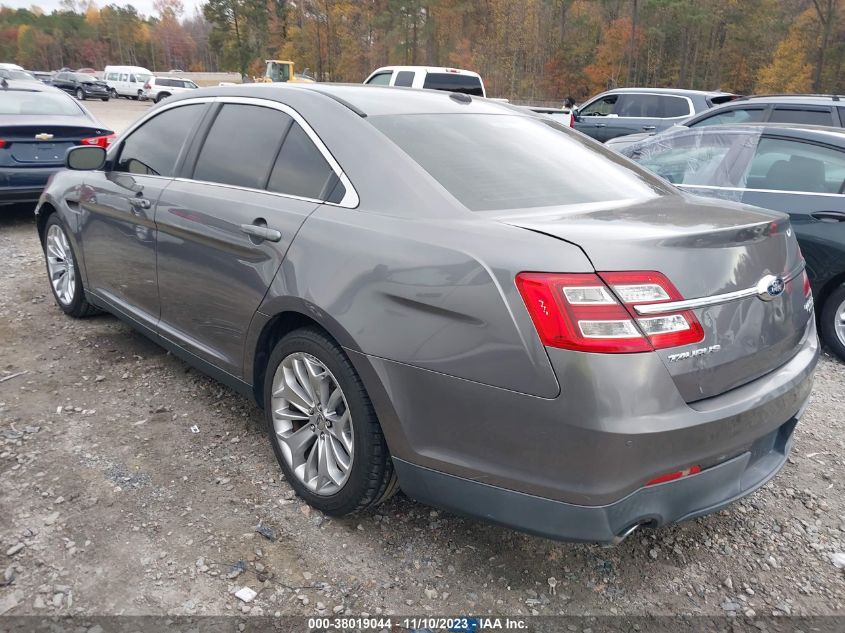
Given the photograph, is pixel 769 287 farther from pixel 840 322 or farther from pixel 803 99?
pixel 803 99

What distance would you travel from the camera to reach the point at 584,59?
198 feet

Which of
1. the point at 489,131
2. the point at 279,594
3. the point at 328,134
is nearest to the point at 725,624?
the point at 279,594

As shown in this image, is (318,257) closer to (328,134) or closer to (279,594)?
(328,134)

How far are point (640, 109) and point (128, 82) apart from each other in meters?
45.9

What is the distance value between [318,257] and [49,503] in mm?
1508

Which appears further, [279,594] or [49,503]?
[49,503]

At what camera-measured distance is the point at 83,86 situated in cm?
4456

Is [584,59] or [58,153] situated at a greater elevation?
[584,59]

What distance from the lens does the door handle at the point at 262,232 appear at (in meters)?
2.67

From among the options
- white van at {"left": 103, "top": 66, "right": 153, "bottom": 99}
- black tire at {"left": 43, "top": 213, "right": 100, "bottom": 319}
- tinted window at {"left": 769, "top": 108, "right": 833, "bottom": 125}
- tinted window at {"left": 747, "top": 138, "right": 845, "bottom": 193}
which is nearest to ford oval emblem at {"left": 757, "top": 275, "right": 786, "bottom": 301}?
tinted window at {"left": 747, "top": 138, "right": 845, "bottom": 193}

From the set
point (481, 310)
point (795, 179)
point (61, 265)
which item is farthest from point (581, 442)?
point (61, 265)

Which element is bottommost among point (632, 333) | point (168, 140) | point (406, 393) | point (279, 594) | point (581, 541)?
point (279, 594)

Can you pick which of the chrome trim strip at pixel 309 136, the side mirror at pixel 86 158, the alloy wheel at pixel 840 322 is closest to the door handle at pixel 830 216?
the alloy wheel at pixel 840 322

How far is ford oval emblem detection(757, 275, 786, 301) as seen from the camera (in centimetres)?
217
